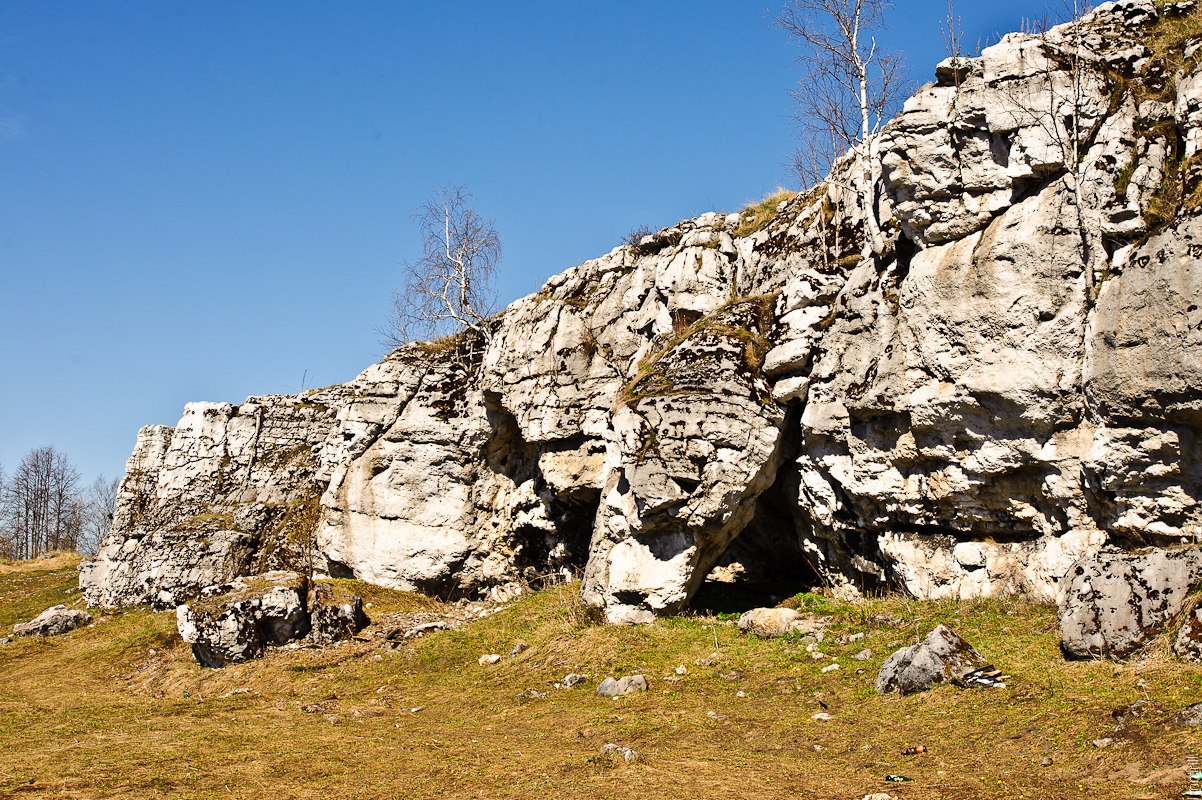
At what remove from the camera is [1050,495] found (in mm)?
12445

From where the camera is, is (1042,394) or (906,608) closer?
(1042,394)

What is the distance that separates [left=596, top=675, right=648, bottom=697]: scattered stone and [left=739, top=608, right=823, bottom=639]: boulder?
2293 mm

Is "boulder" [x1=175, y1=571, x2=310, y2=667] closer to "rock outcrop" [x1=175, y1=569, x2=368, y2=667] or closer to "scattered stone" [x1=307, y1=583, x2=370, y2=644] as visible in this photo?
"rock outcrop" [x1=175, y1=569, x2=368, y2=667]

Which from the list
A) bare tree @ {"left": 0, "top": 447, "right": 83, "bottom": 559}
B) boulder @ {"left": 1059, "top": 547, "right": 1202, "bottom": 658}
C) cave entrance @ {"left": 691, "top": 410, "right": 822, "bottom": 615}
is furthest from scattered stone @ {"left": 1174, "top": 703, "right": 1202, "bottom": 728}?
bare tree @ {"left": 0, "top": 447, "right": 83, "bottom": 559}

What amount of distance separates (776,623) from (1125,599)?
523 centimetres

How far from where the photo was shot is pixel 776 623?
45.0 feet

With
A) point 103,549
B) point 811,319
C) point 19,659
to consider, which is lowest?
point 19,659

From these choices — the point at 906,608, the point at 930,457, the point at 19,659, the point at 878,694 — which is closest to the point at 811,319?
the point at 930,457

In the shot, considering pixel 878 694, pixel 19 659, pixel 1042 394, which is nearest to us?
pixel 878 694

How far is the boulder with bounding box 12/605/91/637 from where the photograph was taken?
2260 centimetres

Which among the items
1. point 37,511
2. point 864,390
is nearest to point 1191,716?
point 864,390

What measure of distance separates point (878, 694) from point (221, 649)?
12996mm

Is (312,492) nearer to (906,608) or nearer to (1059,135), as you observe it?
(906,608)

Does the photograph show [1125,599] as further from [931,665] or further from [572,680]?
[572,680]
